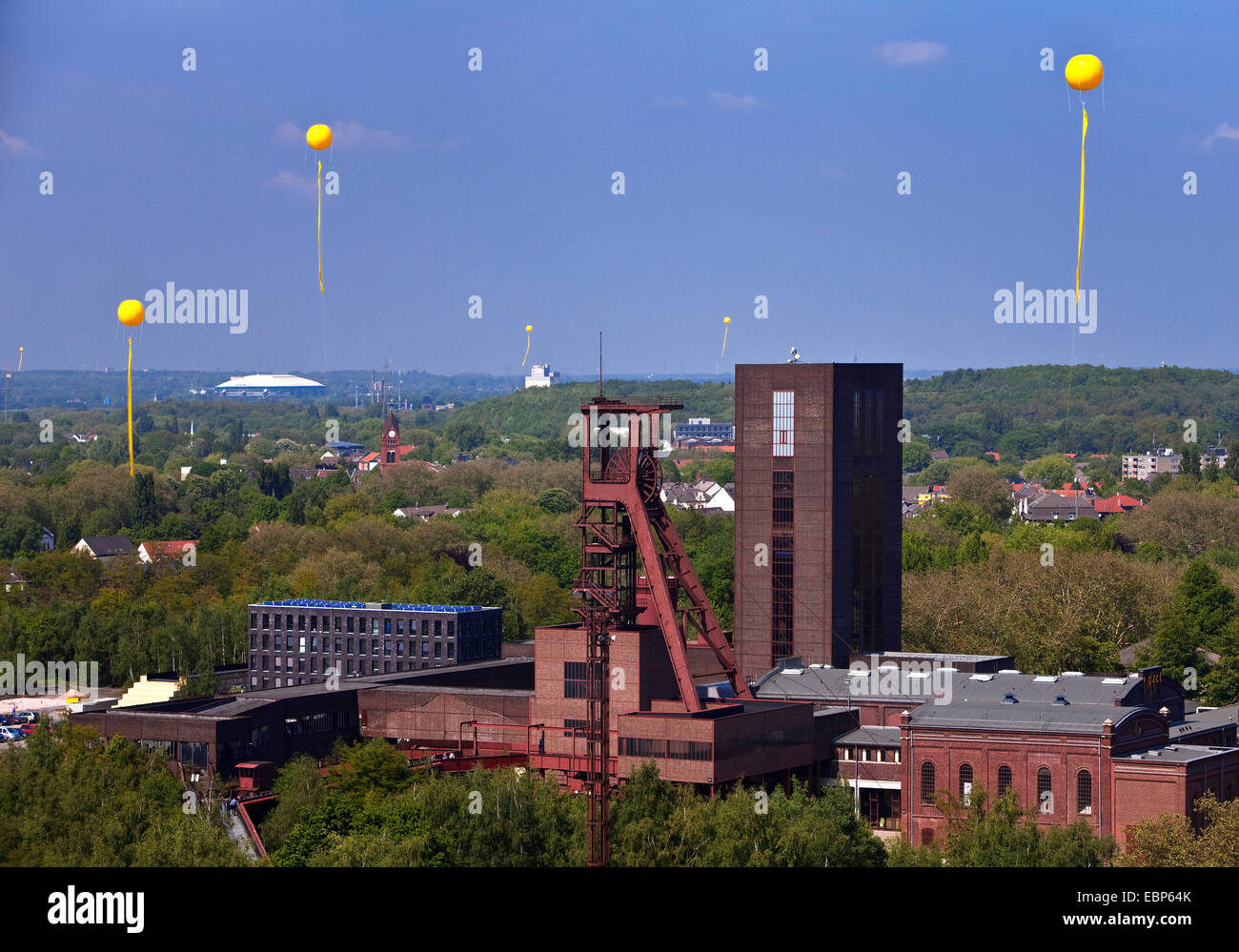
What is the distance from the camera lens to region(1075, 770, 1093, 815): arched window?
6294 centimetres

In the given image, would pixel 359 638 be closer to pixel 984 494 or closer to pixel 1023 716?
pixel 1023 716

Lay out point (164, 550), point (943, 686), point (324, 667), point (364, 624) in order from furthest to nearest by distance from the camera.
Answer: point (164, 550) → point (324, 667) → point (364, 624) → point (943, 686)

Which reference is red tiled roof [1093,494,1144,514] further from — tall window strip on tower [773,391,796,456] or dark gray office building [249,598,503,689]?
tall window strip on tower [773,391,796,456]

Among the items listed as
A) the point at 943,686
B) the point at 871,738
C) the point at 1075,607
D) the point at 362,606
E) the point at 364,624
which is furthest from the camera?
the point at 1075,607

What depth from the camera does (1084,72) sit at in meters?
51.3

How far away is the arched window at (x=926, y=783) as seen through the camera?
217ft

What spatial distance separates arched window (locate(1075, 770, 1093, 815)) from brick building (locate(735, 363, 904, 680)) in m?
21.6

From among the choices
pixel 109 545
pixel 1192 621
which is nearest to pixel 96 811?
pixel 1192 621

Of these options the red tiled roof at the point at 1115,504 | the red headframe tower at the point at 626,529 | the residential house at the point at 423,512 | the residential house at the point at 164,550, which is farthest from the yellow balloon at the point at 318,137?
the red tiled roof at the point at 1115,504

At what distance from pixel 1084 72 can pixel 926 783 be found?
88.2 feet

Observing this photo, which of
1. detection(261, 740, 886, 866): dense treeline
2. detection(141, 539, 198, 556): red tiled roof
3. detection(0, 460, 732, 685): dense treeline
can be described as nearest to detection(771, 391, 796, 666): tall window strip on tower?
detection(261, 740, 886, 866): dense treeline

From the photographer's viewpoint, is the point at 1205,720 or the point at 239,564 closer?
the point at 1205,720
